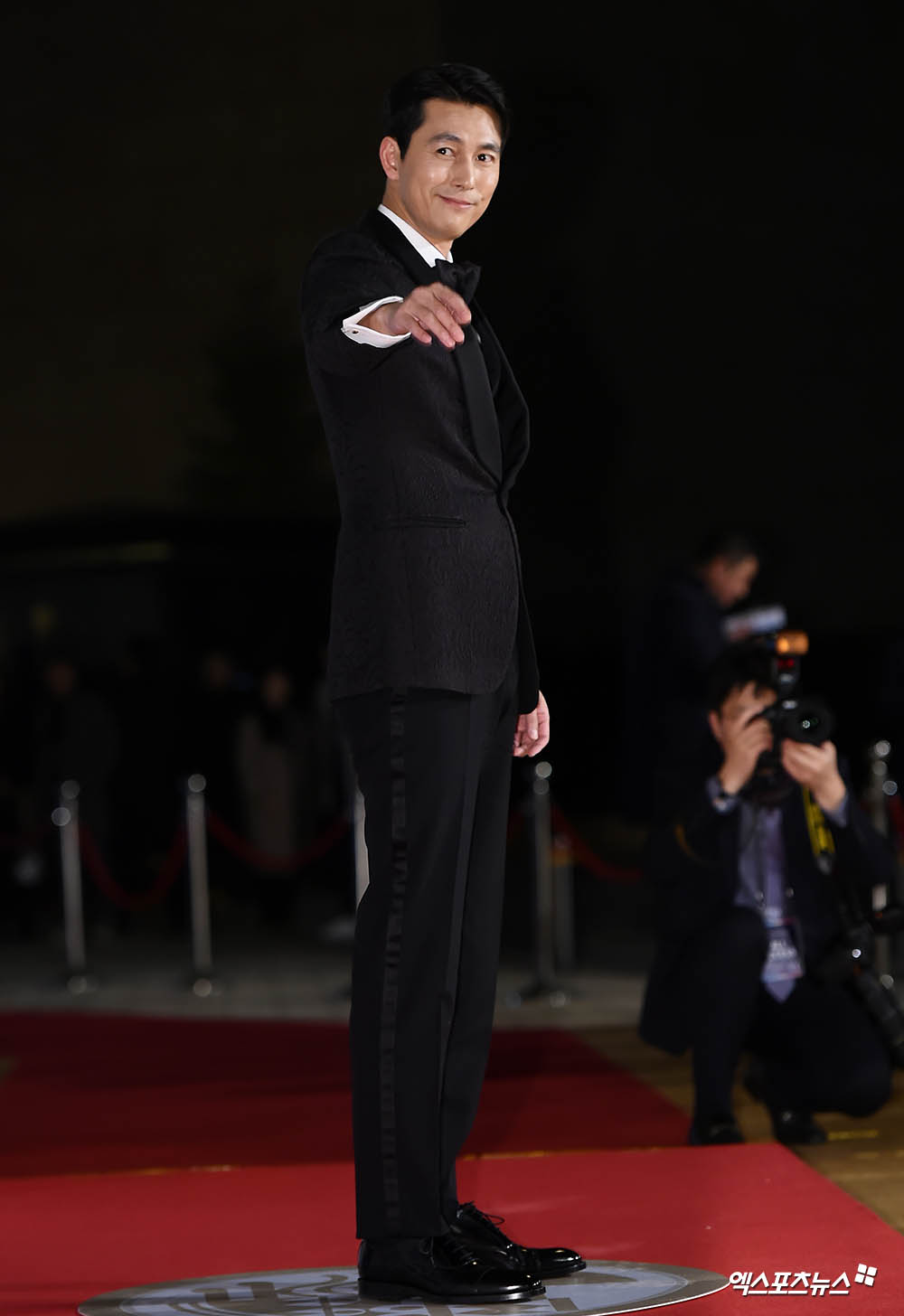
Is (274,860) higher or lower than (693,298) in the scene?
lower

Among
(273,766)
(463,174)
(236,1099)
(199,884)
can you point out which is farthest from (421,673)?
(273,766)

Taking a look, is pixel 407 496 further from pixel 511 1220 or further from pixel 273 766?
pixel 273 766

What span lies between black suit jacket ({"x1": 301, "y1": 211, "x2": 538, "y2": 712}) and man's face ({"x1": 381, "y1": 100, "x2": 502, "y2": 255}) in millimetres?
52

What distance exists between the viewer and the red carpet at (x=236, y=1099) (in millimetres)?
3779

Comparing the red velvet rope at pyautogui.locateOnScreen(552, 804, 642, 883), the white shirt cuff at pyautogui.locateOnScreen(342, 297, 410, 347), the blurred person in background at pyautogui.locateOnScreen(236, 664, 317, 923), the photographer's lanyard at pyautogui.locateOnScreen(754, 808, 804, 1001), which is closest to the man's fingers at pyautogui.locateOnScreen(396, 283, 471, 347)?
the white shirt cuff at pyautogui.locateOnScreen(342, 297, 410, 347)

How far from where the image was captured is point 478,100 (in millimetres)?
2279

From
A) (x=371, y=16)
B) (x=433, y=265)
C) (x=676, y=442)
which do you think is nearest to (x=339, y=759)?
(x=676, y=442)

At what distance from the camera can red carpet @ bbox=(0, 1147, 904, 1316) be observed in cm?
233

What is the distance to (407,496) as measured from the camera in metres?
2.23

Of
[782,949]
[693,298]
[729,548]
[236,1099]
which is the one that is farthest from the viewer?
[693,298]

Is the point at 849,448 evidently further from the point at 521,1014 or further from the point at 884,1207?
the point at 884,1207

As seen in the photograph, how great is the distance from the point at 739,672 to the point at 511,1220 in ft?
4.84

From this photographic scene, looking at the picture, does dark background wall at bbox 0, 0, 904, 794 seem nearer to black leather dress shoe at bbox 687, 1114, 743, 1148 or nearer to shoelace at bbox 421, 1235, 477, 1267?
black leather dress shoe at bbox 687, 1114, 743, 1148

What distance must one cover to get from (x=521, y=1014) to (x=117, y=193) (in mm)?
6237
